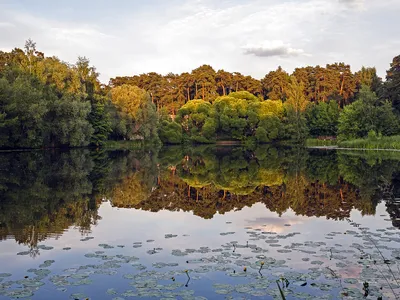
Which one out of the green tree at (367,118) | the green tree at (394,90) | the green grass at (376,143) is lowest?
the green grass at (376,143)

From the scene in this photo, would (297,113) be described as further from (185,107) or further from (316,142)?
(185,107)

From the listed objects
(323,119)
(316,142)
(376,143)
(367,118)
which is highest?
(323,119)

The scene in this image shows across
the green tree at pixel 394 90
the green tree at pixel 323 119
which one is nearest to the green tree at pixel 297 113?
the green tree at pixel 323 119

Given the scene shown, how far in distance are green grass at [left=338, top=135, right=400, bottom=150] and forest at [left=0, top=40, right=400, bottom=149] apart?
583 millimetres

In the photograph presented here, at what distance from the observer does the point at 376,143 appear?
4747cm

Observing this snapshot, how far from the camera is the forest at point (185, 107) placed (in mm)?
45062

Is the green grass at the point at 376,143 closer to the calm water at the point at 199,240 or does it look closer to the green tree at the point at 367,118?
the green tree at the point at 367,118

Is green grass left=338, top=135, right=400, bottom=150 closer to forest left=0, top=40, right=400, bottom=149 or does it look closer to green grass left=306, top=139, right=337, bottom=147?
forest left=0, top=40, right=400, bottom=149

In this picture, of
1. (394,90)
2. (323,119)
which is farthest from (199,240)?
(323,119)

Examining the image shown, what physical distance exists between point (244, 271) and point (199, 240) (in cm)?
291

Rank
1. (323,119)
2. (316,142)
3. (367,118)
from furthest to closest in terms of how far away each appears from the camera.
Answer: (323,119) → (316,142) → (367,118)

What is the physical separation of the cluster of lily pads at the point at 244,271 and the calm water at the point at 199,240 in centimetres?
2

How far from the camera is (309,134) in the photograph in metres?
72.3

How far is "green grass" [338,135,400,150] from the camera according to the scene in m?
45.1
